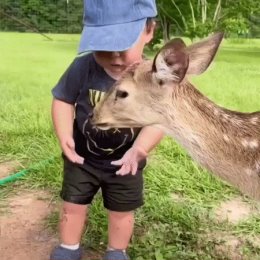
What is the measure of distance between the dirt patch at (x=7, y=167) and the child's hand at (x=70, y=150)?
867mm

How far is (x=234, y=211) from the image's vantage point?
225 centimetres

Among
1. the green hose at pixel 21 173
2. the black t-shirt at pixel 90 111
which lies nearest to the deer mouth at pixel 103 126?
the black t-shirt at pixel 90 111

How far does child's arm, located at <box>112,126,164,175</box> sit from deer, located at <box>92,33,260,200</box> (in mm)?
155

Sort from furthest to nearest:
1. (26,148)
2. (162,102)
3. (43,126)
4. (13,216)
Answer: (43,126) < (26,148) < (13,216) < (162,102)

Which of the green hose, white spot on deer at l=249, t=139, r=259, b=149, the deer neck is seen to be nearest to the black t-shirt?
the deer neck

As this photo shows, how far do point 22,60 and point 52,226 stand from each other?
1.73 m

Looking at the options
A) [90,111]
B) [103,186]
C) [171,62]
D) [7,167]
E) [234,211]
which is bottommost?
[7,167]

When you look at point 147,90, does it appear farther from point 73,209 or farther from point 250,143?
point 73,209

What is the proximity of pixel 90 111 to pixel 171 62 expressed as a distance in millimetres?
356

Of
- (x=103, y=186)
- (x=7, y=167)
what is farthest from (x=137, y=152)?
(x=7, y=167)

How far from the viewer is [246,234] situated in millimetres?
2088

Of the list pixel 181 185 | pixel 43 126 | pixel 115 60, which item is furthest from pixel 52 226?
pixel 43 126

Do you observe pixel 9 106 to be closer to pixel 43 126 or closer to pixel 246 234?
→ pixel 43 126

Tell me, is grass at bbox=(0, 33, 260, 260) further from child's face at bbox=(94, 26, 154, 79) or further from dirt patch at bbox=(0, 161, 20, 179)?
child's face at bbox=(94, 26, 154, 79)
